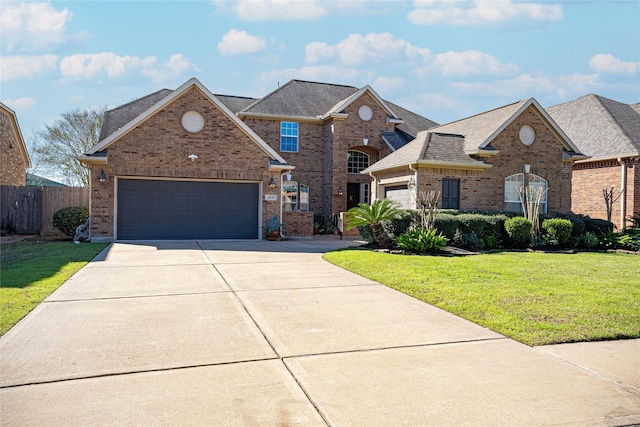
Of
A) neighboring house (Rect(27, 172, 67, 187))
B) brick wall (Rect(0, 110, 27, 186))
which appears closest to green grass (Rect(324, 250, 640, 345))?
brick wall (Rect(0, 110, 27, 186))

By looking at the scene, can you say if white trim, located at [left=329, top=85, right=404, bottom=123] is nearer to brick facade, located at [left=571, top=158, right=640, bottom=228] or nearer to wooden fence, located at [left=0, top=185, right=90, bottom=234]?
brick facade, located at [left=571, top=158, right=640, bottom=228]

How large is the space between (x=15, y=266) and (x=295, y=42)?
8.90 meters

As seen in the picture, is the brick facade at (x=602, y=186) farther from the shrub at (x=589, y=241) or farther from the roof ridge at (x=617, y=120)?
the shrub at (x=589, y=241)

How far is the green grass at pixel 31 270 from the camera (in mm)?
6595

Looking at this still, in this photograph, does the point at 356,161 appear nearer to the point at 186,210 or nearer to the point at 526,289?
the point at 186,210

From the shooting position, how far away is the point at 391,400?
3.81 metres

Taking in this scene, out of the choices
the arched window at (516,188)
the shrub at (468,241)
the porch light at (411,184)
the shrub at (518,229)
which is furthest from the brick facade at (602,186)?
the shrub at (468,241)

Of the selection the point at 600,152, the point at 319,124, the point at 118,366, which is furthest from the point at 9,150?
the point at 600,152

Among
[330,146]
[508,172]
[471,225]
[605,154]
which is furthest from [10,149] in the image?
[605,154]

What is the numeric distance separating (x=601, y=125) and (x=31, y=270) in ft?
80.7

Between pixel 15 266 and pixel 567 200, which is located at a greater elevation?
pixel 567 200

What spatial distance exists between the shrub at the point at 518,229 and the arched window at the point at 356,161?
1131cm

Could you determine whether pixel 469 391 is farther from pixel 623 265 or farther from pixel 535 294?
pixel 623 265

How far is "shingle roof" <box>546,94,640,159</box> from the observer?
70.6ft
